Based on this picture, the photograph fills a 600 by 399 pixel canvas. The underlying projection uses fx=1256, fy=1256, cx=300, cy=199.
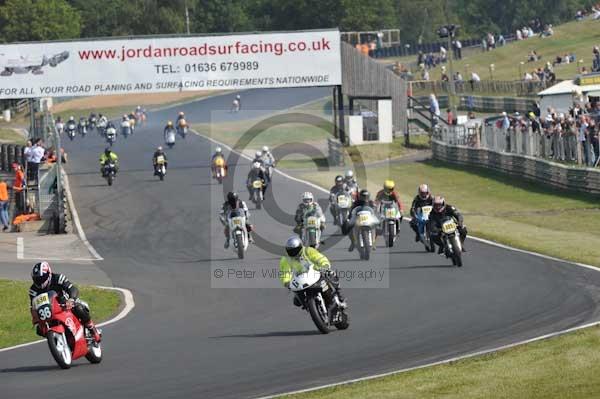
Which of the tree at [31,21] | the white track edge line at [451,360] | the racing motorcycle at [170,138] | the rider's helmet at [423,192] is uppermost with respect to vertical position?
the tree at [31,21]

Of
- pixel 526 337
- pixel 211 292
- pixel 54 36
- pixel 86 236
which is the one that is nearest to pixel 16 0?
pixel 54 36

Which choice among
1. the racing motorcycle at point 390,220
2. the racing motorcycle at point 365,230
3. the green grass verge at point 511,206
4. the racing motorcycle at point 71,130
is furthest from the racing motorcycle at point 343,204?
the racing motorcycle at point 71,130

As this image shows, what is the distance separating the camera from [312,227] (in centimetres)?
2650

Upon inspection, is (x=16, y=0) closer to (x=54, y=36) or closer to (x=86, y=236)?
(x=54, y=36)

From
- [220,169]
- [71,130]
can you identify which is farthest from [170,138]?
[220,169]

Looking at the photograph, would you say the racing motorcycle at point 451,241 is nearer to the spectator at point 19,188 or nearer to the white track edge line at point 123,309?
the white track edge line at point 123,309

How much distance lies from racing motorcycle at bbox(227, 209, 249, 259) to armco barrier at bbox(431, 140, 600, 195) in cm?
1188

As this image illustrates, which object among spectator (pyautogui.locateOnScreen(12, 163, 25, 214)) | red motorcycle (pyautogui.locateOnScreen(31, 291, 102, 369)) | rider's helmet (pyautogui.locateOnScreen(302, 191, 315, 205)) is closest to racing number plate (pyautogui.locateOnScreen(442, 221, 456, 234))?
rider's helmet (pyautogui.locateOnScreen(302, 191, 315, 205))

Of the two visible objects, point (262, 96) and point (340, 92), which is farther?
point (262, 96)

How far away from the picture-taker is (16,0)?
120m

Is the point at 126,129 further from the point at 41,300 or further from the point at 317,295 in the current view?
the point at 41,300

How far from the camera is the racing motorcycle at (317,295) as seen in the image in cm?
1723

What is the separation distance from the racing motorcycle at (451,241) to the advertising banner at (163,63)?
1039 inches

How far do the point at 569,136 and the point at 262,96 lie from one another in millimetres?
53904
